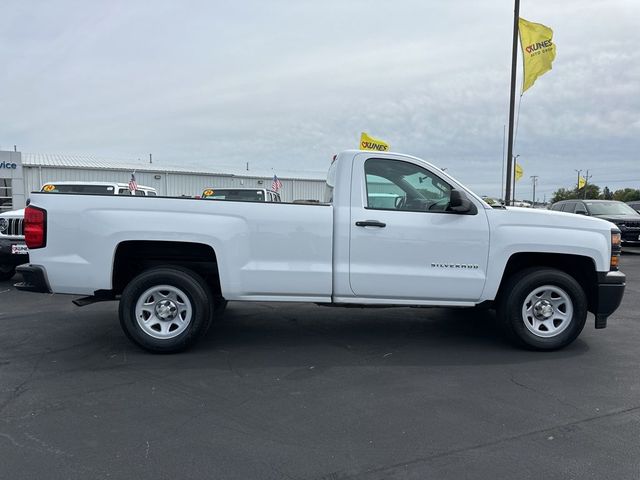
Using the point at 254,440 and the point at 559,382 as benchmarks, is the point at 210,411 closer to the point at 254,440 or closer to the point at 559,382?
the point at 254,440

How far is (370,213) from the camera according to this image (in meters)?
5.09

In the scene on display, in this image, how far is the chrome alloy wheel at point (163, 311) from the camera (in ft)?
16.4

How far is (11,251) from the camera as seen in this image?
27.9ft

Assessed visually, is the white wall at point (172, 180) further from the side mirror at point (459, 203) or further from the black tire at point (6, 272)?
the side mirror at point (459, 203)

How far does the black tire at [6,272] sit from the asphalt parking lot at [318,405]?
390 cm

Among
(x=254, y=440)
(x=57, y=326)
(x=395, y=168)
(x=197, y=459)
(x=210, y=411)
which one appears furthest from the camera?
(x=57, y=326)

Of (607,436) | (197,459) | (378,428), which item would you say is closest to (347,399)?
(378,428)

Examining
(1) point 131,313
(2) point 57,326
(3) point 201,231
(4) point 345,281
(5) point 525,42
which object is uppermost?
(5) point 525,42

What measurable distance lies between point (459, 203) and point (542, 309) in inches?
57.6

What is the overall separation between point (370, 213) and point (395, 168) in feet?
1.98

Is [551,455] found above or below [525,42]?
below

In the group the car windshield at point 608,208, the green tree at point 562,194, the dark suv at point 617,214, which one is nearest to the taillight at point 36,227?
the dark suv at point 617,214

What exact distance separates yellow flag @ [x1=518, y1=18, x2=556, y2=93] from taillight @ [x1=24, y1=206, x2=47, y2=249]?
1222 cm

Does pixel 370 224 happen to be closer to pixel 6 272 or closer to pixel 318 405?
pixel 318 405
